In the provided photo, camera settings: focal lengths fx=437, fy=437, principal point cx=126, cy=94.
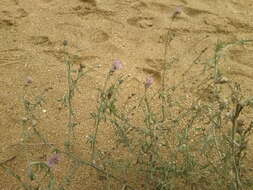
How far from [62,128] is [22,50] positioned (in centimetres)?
74

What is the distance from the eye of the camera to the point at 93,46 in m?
2.58

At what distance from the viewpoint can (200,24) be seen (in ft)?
9.30

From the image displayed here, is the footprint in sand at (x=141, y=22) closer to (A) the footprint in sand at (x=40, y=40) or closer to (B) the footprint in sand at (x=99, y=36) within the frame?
(B) the footprint in sand at (x=99, y=36)

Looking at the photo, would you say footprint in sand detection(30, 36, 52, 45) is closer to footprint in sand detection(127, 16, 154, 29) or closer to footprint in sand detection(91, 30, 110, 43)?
footprint in sand detection(91, 30, 110, 43)

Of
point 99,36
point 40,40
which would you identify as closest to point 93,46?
point 99,36

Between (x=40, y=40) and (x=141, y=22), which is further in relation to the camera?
(x=141, y=22)

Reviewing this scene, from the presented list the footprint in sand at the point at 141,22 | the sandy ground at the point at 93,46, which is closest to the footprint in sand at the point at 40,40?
the sandy ground at the point at 93,46

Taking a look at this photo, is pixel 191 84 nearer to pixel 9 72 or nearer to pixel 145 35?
pixel 145 35

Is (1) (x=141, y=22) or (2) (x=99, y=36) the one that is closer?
(2) (x=99, y=36)

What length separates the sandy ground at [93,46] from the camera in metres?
2.06

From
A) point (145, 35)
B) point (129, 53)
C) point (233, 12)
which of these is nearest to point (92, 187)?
point (129, 53)

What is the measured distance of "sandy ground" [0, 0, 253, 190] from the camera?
6.75 feet

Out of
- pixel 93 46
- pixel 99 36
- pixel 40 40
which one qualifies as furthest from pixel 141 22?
pixel 40 40

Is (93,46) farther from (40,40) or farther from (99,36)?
(40,40)
